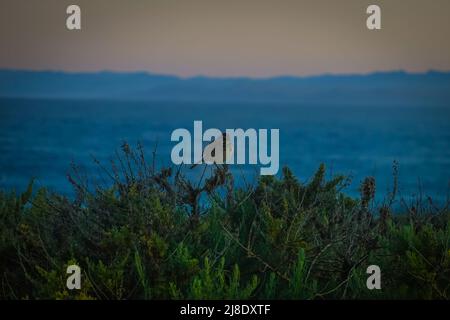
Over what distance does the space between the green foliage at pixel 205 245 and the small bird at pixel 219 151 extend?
0.27 ft

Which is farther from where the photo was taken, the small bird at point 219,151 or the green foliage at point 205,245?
the small bird at point 219,151

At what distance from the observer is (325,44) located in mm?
6457

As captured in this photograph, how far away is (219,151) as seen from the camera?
4770 millimetres

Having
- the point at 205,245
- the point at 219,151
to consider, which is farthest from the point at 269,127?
the point at 205,245

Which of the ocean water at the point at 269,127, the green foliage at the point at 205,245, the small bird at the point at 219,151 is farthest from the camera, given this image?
the ocean water at the point at 269,127

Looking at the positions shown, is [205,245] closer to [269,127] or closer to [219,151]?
[219,151]

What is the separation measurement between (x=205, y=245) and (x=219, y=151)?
572 mm

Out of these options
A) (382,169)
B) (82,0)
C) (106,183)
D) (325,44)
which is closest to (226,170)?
(106,183)

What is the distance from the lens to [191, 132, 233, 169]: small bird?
4742 mm

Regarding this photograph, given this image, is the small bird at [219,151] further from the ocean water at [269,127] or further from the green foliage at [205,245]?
the ocean water at [269,127]

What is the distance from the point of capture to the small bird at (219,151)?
187 inches

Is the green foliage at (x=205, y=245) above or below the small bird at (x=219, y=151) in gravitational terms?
below

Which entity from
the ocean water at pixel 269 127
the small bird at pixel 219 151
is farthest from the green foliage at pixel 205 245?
the ocean water at pixel 269 127

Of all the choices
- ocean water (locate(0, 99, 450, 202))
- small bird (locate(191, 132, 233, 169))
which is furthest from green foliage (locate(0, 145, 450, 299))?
ocean water (locate(0, 99, 450, 202))
